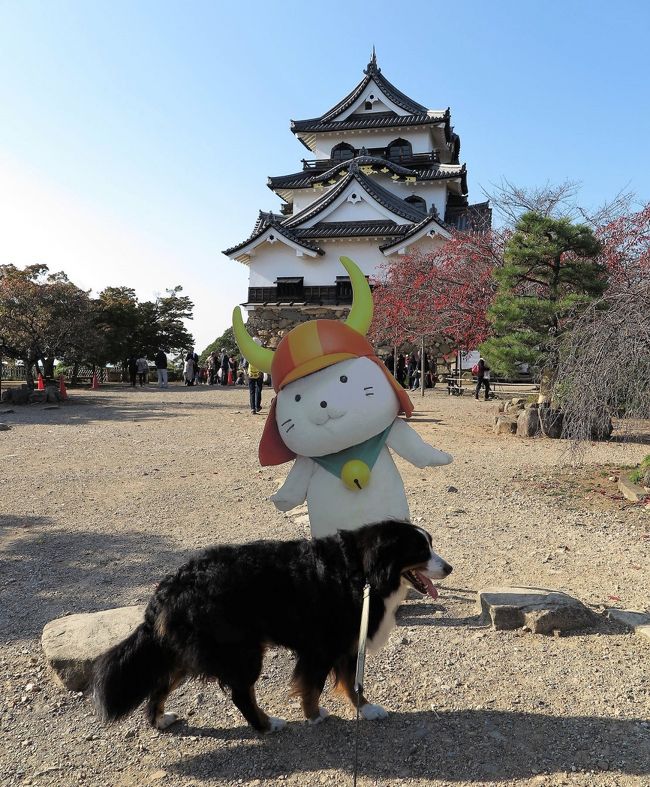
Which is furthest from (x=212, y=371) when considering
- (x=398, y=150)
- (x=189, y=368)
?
(x=398, y=150)

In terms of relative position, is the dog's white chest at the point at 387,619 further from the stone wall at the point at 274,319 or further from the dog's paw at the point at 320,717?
the stone wall at the point at 274,319

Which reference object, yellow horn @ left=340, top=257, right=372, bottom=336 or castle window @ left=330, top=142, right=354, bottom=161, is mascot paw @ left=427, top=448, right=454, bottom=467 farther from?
castle window @ left=330, top=142, right=354, bottom=161

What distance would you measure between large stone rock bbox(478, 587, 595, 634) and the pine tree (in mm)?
6942

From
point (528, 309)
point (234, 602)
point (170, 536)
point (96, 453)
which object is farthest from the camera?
point (528, 309)

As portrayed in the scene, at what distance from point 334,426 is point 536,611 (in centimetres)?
162

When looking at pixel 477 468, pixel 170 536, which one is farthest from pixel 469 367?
pixel 170 536

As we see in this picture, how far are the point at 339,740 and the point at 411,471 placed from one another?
593cm

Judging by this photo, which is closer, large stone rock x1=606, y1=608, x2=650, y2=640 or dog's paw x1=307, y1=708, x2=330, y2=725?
dog's paw x1=307, y1=708, x2=330, y2=725

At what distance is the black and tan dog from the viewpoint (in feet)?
8.29

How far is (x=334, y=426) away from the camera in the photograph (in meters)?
3.50

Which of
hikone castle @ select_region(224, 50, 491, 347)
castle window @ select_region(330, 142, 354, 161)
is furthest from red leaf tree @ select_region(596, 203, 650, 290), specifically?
castle window @ select_region(330, 142, 354, 161)

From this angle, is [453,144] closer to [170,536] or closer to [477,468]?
[477,468]

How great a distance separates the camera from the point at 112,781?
8.14 feet

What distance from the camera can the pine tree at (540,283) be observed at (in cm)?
1034
